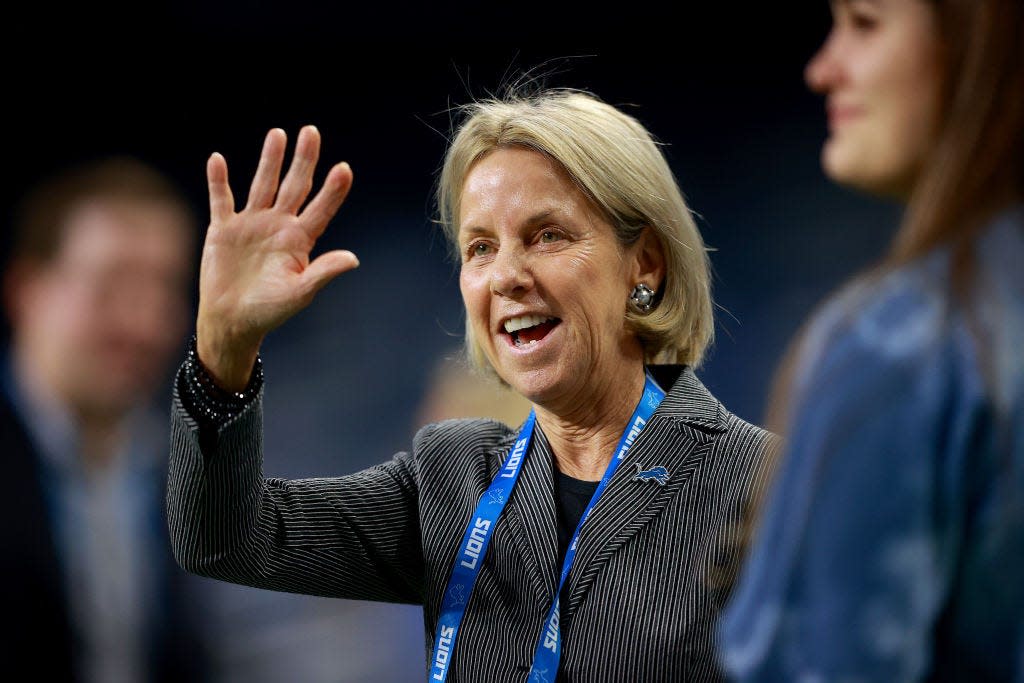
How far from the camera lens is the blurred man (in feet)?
3.97

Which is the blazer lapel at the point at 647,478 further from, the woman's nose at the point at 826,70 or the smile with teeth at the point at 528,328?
the woman's nose at the point at 826,70

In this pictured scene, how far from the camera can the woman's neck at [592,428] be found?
2.18 metres

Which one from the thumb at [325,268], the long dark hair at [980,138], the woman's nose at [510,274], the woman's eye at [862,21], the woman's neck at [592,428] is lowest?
the woman's neck at [592,428]

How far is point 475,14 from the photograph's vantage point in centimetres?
482

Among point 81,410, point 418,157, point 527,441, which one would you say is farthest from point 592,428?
point 418,157

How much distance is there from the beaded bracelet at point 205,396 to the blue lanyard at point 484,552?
1.72ft

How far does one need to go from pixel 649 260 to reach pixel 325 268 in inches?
31.0

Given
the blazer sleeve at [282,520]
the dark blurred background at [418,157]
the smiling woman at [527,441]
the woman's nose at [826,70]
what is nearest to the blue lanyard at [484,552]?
the smiling woman at [527,441]

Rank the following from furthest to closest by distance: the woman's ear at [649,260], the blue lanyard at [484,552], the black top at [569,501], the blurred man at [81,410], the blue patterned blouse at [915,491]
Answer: the woman's ear at [649,260] < the black top at [569,501] < the blue lanyard at [484,552] < the blurred man at [81,410] < the blue patterned blouse at [915,491]

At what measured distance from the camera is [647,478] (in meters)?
2.01

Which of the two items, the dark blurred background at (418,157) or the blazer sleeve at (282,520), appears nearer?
the blazer sleeve at (282,520)

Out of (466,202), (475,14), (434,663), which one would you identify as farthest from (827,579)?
(475,14)

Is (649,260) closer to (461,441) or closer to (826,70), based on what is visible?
(461,441)

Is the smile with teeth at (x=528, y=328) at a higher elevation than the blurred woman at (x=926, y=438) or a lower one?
lower
